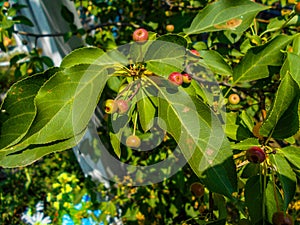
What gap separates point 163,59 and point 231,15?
0.88ft

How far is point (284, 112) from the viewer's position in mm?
655

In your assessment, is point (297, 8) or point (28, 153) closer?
point (28, 153)

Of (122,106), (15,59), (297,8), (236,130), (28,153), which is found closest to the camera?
(28,153)

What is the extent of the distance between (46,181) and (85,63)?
2.73 m

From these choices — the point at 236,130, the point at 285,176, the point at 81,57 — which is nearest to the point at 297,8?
the point at 236,130

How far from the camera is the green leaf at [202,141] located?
63cm

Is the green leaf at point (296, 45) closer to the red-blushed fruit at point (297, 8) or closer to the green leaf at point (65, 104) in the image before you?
the red-blushed fruit at point (297, 8)

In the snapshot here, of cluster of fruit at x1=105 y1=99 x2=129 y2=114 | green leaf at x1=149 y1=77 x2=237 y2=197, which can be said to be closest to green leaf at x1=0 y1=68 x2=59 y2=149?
cluster of fruit at x1=105 y1=99 x2=129 y2=114

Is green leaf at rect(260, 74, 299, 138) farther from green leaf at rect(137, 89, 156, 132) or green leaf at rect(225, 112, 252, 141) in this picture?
green leaf at rect(137, 89, 156, 132)

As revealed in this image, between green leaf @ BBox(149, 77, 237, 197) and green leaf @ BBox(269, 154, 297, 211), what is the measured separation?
0.11m

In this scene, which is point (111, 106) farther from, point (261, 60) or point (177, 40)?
point (261, 60)

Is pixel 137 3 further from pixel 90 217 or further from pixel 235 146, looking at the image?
pixel 235 146

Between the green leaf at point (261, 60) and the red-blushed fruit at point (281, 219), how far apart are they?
38 centimetres

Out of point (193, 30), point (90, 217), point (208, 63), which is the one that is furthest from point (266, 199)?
point (90, 217)
